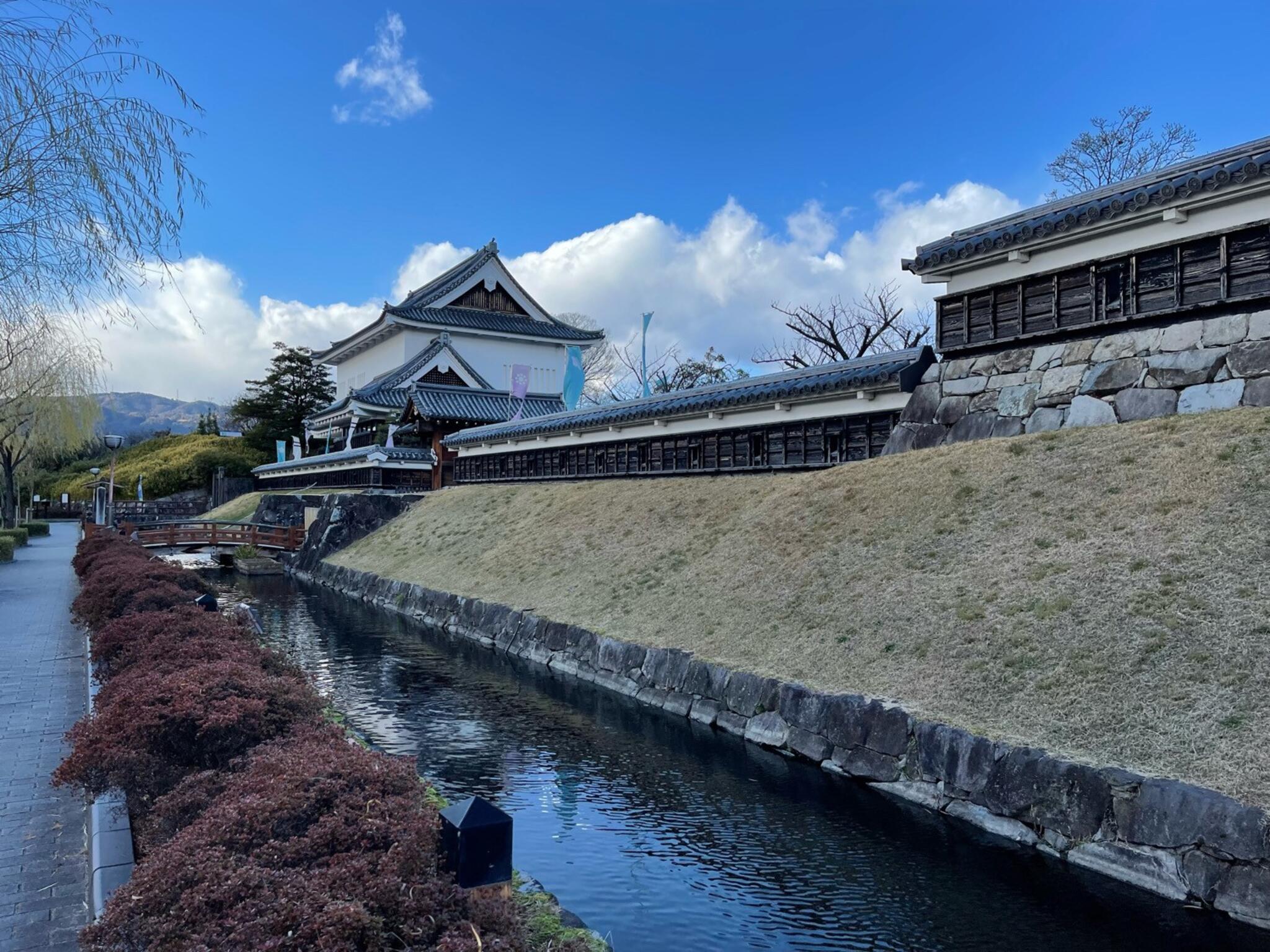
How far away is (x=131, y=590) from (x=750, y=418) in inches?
546

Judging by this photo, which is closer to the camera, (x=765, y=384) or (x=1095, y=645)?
(x=1095, y=645)

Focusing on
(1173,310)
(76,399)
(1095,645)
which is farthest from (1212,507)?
(76,399)

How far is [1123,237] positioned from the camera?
540 inches

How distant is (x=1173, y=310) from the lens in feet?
42.6

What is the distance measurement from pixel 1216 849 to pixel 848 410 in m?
12.8

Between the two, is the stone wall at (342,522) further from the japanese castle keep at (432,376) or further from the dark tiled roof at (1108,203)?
the dark tiled roof at (1108,203)

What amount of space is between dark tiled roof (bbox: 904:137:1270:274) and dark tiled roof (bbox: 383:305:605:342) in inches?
1628

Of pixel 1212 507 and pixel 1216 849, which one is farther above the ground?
pixel 1212 507

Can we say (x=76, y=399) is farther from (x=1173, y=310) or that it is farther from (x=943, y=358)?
(x=1173, y=310)

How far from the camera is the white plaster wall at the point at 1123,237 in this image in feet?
40.3

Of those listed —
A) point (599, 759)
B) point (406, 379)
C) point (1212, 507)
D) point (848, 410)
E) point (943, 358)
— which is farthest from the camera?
point (406, 379)

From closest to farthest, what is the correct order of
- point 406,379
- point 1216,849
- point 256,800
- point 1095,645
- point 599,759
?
point 256,800 < point 1216,849 < point 1095,645 < point 599,759 < point 406,379

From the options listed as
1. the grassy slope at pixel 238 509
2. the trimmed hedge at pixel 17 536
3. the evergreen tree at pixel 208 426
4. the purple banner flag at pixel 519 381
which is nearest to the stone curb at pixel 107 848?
the trimmed hedge at pixel 17 536

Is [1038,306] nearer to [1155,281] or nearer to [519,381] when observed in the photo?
[1155,281]
